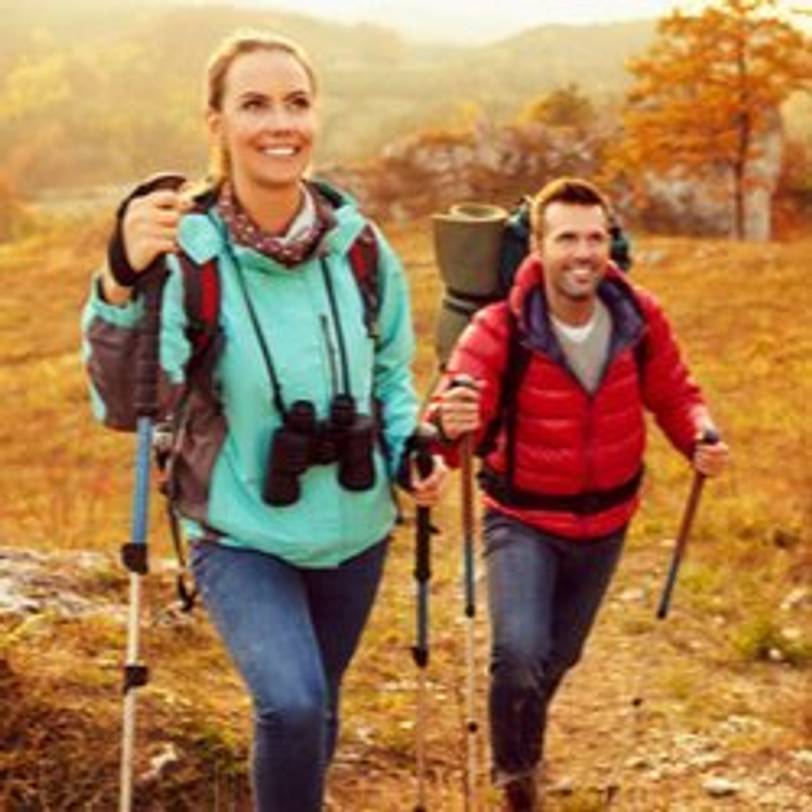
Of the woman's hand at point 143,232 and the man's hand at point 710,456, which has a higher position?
the woman's hand at point 143,232

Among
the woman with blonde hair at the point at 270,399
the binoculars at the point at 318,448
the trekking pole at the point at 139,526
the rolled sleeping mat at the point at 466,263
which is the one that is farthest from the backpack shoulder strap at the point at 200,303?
the rolled sleeping mat at the point at 466,263

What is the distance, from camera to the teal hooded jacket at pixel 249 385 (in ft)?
12.0

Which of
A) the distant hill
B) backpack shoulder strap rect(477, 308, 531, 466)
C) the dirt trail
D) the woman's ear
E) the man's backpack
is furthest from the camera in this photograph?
the distant hill

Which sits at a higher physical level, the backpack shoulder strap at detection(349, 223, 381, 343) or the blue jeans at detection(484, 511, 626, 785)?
the backpack shoulder strap at detection(349, 223, 381, 343)

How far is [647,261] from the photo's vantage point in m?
31.7

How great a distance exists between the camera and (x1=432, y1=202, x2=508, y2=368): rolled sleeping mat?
6.22 meters

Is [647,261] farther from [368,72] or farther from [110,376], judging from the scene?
[368,72]

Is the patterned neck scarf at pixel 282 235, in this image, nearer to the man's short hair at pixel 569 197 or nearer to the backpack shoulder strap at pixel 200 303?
the backpack shoulder strap at pixel 200 303

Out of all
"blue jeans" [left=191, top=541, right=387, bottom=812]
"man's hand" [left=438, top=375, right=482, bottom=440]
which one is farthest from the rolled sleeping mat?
"blue jeans" [left=191, top=541, right=387, bottom=812]

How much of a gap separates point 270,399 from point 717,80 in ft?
113

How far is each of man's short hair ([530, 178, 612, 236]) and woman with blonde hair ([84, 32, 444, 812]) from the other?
146 centimetres

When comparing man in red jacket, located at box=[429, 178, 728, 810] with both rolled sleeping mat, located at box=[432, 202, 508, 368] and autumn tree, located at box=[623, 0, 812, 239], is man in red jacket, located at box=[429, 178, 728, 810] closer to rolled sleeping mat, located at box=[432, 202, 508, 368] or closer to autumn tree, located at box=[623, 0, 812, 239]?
rolled sleeping mat, located at box=[432, 202, 508, 368]

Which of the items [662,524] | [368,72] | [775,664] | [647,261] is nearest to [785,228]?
[647,261]

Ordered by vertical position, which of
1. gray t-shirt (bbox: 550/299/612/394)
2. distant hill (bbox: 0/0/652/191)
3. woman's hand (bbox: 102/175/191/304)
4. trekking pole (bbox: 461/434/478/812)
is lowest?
trekking pole (bbox: 461/434/478/812)
